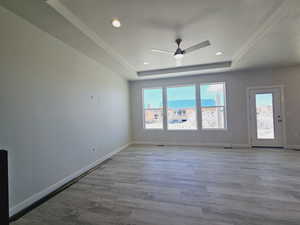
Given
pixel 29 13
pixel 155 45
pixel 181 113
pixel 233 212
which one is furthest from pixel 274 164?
pixel 29 13

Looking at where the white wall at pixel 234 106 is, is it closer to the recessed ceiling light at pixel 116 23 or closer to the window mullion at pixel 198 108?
the window mullion at pixel 198 108

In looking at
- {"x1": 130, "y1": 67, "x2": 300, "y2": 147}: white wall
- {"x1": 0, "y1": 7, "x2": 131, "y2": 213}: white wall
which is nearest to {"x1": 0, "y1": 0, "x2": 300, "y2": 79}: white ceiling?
{"x1": 0, "y1": 7, "x2": 131, "y2": 213}: white wall

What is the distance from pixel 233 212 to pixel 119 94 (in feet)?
14.3

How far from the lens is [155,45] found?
3236 millimetres

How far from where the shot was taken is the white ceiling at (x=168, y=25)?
2006 millimetres

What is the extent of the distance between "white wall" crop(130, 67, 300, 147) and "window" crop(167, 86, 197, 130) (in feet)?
0.81

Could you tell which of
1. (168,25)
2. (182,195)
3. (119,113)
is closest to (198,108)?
(119,113)

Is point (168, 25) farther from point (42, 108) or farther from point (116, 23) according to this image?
point (42, 108)

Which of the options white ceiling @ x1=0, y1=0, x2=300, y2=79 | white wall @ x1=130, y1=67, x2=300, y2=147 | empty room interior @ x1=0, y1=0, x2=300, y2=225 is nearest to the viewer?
empty room interior @ x1=0, y1=0, x2=300, y2=225

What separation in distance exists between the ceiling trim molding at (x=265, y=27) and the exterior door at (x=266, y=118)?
1.96 metres

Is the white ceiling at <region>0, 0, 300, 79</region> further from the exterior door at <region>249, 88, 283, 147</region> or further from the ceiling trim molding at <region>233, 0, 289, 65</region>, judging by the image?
the exterior door at <region>249, 88, 283, 147</region>

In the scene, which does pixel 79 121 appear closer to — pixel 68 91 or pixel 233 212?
pixel 68 91

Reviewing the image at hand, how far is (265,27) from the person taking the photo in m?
2.54

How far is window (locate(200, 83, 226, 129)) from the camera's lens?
17.2 feet
